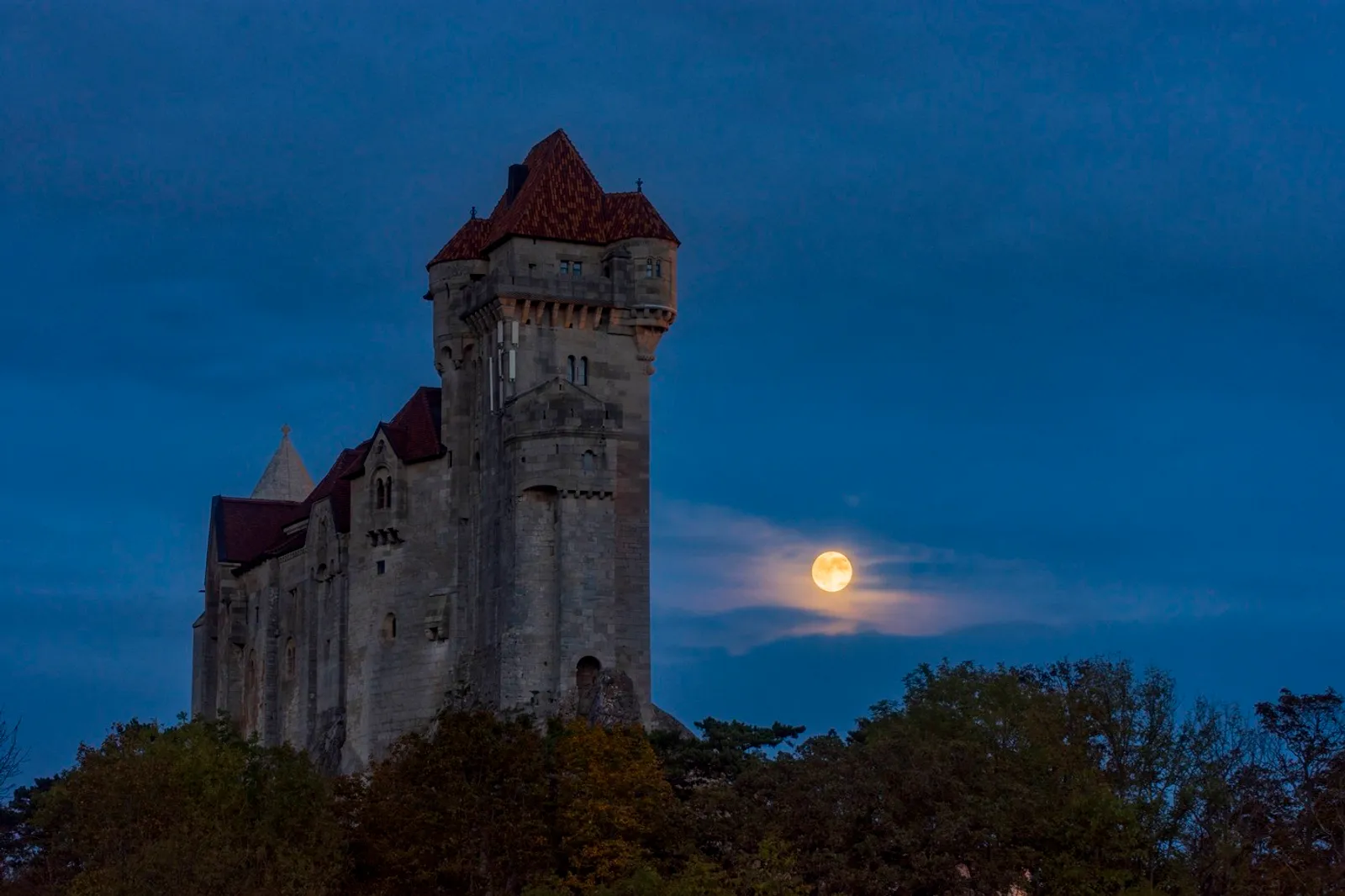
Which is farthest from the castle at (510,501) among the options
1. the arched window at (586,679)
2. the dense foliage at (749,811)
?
the dense foliage at (749,811)

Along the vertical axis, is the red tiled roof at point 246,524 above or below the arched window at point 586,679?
above

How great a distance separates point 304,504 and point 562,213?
26856 millimetres

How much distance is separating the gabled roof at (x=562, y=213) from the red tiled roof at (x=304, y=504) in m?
7.33

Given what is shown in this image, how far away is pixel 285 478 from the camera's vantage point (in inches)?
5576

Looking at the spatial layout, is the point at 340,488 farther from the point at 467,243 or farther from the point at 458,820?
the point at 458,820

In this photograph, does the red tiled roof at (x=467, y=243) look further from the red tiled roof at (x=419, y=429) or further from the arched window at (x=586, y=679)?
the arched window at (x=586, y=679)

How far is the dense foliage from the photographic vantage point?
70562 millimetres

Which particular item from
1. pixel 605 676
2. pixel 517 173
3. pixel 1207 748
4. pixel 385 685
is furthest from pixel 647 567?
pixel 1207 748

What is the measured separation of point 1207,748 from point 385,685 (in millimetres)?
39531

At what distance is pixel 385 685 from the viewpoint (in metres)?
106

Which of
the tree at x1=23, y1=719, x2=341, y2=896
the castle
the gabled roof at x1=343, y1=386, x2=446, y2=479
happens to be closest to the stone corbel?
the castle

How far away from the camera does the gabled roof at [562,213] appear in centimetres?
10519

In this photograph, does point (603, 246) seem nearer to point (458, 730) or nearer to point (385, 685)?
point (385, 685)

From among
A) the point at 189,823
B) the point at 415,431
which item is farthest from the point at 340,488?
the point at 189,823
